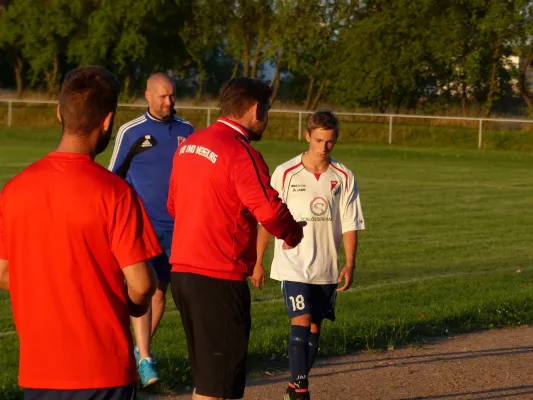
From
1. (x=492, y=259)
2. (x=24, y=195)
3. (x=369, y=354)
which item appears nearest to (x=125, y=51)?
(x=492, y=259)

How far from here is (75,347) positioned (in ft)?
11.9

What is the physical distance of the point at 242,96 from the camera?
5.19 m

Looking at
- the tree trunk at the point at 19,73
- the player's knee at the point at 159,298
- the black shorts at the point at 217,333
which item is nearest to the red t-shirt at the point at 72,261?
the black shorts at the point at 217,333

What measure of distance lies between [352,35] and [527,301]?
46.0 meters

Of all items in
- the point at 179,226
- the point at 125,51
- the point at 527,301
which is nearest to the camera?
the point at 179,226

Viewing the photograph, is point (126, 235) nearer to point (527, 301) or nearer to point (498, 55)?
point (527, 301)

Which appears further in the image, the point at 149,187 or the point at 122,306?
the point at 149,187

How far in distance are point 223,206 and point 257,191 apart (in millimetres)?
Answer: 213

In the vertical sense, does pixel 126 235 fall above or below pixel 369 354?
above

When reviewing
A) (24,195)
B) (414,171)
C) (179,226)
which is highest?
(24,195)

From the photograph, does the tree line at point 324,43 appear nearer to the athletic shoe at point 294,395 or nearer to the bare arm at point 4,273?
the athletic shoe at point 294,395

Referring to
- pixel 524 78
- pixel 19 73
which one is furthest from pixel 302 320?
pixel 19 73

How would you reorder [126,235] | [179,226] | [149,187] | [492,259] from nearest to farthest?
1. [126,235]
2. [179,226]
3. [149,187]
4. [492,259]

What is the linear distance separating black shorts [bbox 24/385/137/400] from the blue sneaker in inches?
122
